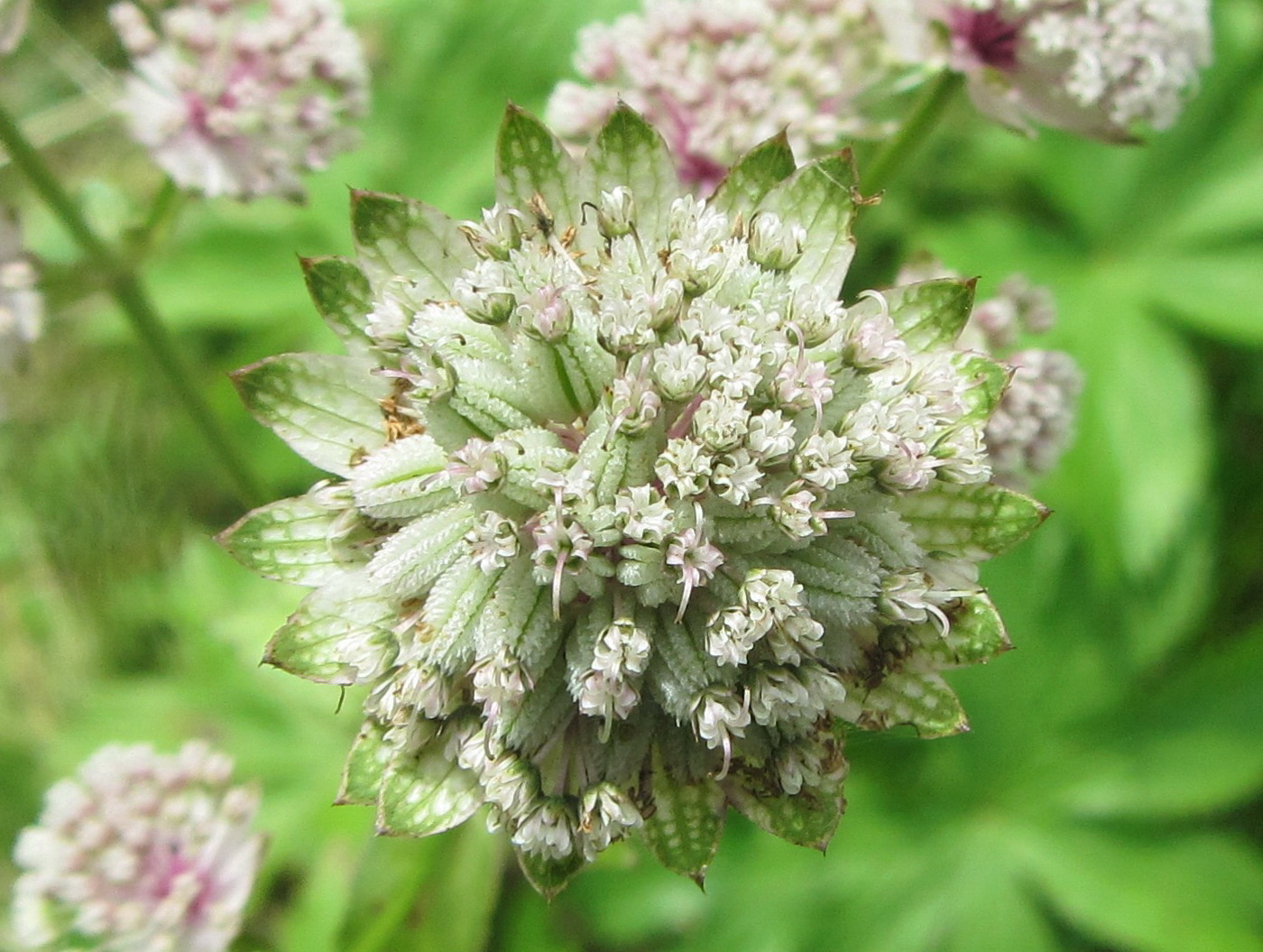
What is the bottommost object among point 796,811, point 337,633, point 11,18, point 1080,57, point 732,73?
point 796,811

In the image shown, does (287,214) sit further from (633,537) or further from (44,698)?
(633,537)

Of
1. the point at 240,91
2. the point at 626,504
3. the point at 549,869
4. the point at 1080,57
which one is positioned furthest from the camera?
the point at 240,91

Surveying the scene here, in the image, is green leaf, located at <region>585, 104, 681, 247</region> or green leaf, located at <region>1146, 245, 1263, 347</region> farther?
green leaf, located at <region>1146, 245, 1263, 347</region>

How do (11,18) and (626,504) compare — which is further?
(11,18)

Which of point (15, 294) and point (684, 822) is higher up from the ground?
point (15, 294)

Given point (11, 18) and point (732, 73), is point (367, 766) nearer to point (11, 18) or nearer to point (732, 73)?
point (732, 73)

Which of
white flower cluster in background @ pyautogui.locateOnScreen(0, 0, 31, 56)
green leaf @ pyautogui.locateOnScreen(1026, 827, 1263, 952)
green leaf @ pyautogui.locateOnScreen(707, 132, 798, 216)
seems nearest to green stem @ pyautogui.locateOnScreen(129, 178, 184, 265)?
white flower cluster in background @ pyautogui.locateOnScreen(0, 0, 31, 56)

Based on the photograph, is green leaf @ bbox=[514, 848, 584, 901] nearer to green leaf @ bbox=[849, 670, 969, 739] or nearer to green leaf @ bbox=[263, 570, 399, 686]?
green leaf @ bbox=[263, 570, 399, 686]

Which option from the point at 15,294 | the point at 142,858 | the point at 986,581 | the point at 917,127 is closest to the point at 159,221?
the point at 15,294
